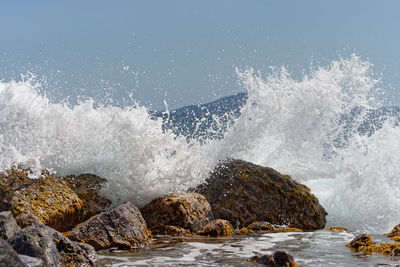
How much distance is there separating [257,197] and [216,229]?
1.66m

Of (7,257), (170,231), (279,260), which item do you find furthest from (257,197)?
(7,257)

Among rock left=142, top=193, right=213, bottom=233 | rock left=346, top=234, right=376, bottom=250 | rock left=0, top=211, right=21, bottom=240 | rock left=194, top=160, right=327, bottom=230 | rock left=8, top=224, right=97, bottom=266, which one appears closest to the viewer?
rock left=8, top=224, right=97, bottom=266

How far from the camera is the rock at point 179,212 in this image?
6.34 m

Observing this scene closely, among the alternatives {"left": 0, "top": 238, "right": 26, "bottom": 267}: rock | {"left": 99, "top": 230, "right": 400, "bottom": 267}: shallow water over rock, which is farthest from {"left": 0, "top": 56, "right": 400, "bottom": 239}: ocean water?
{"left": 0, "top": 238, "right": 26, "bottom": 267}: rock

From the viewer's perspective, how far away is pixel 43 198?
18.9 ft

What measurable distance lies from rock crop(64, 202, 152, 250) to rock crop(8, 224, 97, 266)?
766mm

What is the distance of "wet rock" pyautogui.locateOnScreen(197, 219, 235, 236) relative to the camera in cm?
614

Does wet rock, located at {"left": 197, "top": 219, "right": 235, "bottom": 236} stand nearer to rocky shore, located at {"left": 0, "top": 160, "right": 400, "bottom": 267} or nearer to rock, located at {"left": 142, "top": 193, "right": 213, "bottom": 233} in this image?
rocky shore, located at {"left": 0, "top": 160, "right": 400, "bottom": 267}

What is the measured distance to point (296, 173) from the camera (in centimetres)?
1008

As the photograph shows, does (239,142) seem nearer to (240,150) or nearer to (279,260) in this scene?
(240,150)

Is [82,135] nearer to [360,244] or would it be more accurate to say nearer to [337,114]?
[360,244]

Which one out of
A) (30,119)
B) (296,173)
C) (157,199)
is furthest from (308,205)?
(30,119)

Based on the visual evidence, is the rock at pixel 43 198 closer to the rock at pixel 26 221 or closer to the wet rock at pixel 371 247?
the rock at pixel 26 221

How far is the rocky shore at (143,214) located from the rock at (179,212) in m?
0.02
